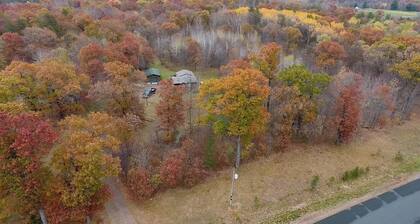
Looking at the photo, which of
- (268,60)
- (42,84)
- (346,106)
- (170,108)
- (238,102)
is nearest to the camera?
(238,102)

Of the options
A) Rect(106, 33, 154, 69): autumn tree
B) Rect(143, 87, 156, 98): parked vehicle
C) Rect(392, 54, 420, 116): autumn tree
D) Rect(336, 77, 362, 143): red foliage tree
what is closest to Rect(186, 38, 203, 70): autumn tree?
Rect(106, 33, 154, 69): autumn tree

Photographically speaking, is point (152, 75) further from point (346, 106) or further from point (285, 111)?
point (346, 106)

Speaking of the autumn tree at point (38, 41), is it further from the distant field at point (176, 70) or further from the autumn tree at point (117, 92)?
the distant field at point (176, 70)

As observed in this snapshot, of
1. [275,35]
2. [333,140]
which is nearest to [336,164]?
[333,140]

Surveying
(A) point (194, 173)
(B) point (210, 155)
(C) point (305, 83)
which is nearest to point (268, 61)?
(C) point (305, 83)

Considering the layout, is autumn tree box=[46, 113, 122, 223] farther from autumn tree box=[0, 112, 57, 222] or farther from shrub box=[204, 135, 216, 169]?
shrub box=[204, 135, 216, 169]

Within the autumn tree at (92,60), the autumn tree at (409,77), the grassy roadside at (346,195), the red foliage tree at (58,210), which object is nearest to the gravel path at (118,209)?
the red foliage tree at (58,210)

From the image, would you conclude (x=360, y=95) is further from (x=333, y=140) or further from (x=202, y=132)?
(x=202, y=132)
